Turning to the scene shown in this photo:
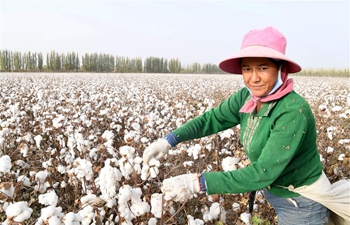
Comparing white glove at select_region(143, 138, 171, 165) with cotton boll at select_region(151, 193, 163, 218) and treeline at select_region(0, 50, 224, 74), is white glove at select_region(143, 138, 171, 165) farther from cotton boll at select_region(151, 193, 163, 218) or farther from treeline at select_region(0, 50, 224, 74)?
treeline at select_region(0, 50, 224, 74)

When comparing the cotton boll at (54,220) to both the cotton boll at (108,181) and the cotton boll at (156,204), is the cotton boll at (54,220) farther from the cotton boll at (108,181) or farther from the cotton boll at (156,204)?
the cotton boll at (156,204)

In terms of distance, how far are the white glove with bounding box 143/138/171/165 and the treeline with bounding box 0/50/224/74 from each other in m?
73.2

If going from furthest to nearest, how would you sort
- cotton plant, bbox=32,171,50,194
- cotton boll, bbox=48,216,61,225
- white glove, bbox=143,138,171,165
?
cotton plant, bbox=32,171,50,194 → white glove, bbox=143,138,171,165 → cotton boll, bbox=48,216,61,225

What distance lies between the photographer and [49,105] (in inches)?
303

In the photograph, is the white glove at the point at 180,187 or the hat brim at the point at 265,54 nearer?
the white glove at the point at 180,187

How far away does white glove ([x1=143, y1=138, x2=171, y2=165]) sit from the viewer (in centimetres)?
203

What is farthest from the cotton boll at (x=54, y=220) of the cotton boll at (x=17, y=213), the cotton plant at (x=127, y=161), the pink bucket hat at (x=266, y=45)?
the pink bucket hat at (x=266, y=45)

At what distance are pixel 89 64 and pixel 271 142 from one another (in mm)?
78501

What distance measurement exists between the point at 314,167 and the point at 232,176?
67cm

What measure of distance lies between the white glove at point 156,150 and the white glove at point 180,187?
0.48 m

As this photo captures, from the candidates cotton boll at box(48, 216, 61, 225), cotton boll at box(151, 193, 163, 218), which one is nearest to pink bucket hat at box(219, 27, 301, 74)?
cotton boll at box(151, 193, 163, 218)

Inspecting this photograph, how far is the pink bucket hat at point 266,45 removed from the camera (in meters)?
1.70

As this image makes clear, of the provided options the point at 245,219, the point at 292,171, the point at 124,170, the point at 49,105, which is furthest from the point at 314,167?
the point at 49,105

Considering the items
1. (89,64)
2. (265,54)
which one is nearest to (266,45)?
(265,54)
